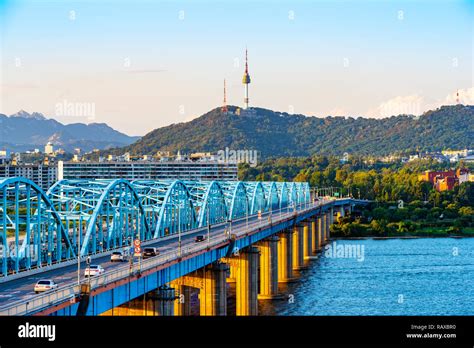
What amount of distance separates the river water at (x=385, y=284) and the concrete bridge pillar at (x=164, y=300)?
970 inches

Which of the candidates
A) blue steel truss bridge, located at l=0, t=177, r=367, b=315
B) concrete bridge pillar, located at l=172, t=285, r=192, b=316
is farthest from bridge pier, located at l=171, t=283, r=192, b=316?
blue steel truss bridge, located at l=0, t=177, r=367, b=315

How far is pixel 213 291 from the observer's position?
175 feet

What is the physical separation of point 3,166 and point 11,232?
97750 mm

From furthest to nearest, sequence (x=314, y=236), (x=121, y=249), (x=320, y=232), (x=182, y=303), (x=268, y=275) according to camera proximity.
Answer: (x=320, y=232) < (x=314, y=236) < (x=268, y=275) < (x=121, y=249) < (x=182, y=303)

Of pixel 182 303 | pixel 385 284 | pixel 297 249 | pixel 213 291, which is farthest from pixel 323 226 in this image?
pixel 182 303

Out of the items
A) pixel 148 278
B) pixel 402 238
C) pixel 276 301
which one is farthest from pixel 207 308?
pixel 402 238

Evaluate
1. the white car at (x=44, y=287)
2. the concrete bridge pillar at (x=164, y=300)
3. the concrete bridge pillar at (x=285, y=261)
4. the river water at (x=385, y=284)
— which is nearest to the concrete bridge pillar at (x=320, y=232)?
the river water at (x=385, y=284)

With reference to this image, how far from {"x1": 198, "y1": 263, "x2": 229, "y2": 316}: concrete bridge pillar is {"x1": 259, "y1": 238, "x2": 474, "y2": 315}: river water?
1213 cm

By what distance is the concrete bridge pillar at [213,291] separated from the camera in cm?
5206

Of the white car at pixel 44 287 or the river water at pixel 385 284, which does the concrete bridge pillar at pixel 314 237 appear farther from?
the white car at pixel 44 287

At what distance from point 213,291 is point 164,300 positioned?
13.0 m

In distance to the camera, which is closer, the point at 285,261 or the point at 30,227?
the point at 30,227

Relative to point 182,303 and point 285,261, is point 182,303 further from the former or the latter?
point 285,261
